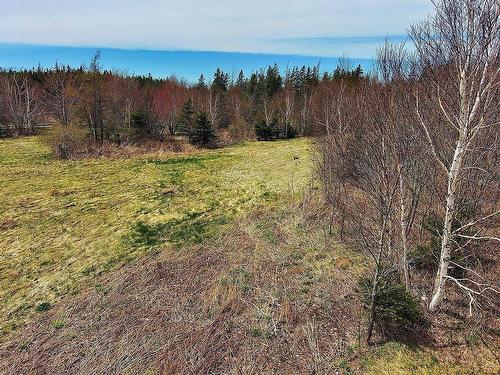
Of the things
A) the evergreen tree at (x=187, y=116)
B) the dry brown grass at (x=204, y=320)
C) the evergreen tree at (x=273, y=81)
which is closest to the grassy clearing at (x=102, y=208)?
the dry brown grass at (x=204, y=320)

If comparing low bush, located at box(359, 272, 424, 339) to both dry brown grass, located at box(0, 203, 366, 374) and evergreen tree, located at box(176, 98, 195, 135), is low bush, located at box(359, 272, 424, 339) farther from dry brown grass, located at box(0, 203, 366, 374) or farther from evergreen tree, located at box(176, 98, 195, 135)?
evergreen tree, located at box(176, 98, 195, 135)

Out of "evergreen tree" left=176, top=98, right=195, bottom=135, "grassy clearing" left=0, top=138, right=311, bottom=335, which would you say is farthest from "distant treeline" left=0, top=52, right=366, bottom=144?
"grassy clearing" left=0, top=138, right=311, bottom=335

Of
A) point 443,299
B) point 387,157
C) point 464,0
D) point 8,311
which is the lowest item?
point 8,311

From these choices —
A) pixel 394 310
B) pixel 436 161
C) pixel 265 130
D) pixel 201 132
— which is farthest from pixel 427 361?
pixel 265 130

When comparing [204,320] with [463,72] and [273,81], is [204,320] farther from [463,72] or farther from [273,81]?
[273,81]

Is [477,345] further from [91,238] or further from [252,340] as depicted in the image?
[91,238]

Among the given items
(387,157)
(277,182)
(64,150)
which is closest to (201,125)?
(64,150)
